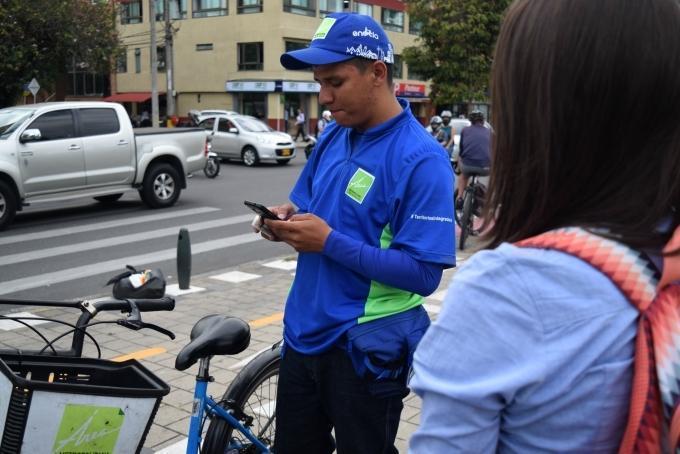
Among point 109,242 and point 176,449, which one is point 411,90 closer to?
point 109,242

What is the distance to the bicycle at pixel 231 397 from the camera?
8.13ft

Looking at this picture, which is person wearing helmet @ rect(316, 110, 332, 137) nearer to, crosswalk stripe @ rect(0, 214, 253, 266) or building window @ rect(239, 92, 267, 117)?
crosswalk stripe @ rect(0, 214, 253, 266)

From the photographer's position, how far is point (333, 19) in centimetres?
230

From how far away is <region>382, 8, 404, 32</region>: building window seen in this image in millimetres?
46281

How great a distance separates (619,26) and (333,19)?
141 centimetres

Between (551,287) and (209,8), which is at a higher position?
(209,8)

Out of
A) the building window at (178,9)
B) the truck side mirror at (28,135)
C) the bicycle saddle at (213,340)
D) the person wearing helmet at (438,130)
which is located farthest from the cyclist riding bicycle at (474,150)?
the building window at (178,9)

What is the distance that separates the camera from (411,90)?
47.2 metres

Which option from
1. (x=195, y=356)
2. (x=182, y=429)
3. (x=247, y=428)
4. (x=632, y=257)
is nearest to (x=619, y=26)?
(x=632, y=257)

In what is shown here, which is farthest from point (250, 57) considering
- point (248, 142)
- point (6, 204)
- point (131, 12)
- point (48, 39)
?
point (6, 204)

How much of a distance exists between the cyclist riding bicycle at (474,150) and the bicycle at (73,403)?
769 cm

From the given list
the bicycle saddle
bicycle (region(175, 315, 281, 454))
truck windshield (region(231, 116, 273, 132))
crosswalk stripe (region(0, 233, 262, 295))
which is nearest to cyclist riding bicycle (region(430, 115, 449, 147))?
truck windshield (region(231, 116, 273, 132))

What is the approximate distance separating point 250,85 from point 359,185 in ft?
126

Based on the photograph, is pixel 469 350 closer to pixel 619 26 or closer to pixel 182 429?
pixel 619 26
